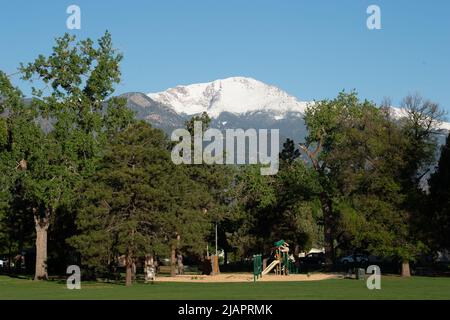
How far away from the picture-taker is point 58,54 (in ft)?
202

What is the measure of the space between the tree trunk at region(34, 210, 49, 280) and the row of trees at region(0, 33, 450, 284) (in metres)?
0.09

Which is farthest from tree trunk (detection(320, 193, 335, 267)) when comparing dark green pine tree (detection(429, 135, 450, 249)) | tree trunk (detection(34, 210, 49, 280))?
tree trunk (detection(34, 210, 49, 280))

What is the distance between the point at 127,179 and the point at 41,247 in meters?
16.5

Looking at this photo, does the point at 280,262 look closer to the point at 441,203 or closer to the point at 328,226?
the point at 328,226

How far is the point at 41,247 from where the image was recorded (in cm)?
6012

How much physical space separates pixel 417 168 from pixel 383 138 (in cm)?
383

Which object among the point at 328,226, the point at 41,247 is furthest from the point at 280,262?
the point at 41,247

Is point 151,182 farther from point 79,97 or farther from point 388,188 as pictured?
point 388,188

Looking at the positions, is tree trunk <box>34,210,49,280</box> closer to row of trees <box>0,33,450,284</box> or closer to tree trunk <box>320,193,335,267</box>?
row of trees <box>0,33,450,284</box>

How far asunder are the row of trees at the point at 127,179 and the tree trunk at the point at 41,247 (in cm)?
9

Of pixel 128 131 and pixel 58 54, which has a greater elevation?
→ pixel 58 54

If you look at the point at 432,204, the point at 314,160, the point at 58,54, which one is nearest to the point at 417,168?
the point at 432,204

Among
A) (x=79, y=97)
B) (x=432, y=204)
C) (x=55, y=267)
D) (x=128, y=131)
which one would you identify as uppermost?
(x=79, y=97)
